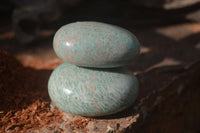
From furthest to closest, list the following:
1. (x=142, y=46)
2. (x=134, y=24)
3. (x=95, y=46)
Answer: (x=134, y=24), (x=142, y=46), (x=95, y=46)

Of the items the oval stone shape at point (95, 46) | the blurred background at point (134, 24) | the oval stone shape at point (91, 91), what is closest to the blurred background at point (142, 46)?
the blurred background at point (134, 24)

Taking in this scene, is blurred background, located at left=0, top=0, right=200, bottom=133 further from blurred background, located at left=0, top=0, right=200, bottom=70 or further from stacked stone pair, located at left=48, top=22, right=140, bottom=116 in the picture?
stacked stone pair, located at left=48, top=22, right=140, bottom=116

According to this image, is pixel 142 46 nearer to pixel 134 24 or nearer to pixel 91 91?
pixel 134 24

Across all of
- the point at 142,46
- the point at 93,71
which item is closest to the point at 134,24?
the point at 142,46

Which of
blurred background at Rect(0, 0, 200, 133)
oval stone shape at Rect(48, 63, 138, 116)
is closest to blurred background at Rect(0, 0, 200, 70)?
blurred background at Rect(0, 0, 200, 133)

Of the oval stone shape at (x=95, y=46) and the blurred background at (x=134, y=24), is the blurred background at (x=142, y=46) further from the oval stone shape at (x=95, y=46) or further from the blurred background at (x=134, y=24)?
the oval stone shape at (x=95, y=46)

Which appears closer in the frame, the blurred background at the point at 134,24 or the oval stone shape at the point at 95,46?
the oval stone shape at the point at 95,46
